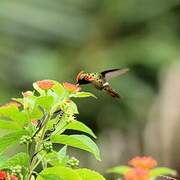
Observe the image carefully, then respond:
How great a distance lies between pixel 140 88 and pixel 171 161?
1.91 metres

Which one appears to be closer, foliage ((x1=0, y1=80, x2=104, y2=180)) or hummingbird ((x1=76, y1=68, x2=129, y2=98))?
foliage ((x1=0, y1=80, x2=104, y2=180))

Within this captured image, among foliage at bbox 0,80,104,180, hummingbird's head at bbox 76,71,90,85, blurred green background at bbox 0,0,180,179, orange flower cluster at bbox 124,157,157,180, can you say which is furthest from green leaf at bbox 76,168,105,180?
blurred green background at bbox 0,0,180,179

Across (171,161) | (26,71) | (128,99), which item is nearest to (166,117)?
(171,161)

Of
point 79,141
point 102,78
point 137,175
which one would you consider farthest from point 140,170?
point 79,141

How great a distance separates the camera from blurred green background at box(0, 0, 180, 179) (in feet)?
17.5

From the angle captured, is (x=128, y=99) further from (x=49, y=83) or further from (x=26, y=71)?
(x=49, y=83)

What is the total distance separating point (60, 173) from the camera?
1416mm

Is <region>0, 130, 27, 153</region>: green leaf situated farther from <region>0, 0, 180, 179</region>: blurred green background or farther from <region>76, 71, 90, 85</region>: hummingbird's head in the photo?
<region>0, 0, 180, 179</region>: blurred green background

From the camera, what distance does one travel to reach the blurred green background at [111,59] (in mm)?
5340

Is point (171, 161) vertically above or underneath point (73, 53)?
underneath

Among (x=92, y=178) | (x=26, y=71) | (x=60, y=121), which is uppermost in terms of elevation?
(x=26, y=71)

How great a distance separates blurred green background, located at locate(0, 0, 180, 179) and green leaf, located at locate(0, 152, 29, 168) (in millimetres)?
3630

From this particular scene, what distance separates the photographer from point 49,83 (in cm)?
151

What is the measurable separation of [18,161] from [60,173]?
10 centimetres
